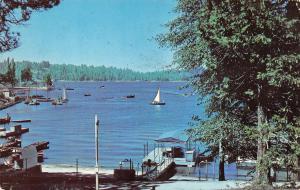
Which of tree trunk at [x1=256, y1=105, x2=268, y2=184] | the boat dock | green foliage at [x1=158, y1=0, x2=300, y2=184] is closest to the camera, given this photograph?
green foliage at [x1=158, y1=0, x2=300, y2=184]

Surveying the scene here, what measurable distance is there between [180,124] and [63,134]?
22.0 m

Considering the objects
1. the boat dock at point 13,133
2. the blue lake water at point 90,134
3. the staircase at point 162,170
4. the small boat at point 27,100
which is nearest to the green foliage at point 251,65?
the staircase at point 162,170

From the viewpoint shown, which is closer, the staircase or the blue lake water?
the staircase

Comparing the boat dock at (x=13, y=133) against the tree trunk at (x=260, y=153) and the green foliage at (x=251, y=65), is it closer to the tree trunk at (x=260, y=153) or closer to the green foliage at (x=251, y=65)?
the green foliage at (x=251, y=65)

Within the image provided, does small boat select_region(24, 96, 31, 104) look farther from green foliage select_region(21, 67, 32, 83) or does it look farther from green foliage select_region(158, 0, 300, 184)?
green foliage select_region(158, 0, 300, 184)

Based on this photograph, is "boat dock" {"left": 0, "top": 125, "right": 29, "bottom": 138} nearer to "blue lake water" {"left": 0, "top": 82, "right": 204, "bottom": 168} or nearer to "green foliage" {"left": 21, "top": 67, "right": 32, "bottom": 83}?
"blue lake water" {"left": 0, "top": 82, "right": 204, "bottom": 168}

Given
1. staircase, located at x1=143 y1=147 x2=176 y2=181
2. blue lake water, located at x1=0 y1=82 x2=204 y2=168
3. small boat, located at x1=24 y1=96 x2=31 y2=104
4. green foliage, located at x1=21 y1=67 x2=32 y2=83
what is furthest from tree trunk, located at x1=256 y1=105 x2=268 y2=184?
small boat, located at x1=24 y1=96 x2=31 y2=104

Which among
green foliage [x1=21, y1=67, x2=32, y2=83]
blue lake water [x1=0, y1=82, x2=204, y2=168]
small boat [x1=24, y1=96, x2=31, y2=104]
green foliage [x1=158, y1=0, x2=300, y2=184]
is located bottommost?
blue lake water [x1=0, y1=82, x2=204, y2=168]

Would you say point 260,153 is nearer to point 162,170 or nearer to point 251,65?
point 251,65

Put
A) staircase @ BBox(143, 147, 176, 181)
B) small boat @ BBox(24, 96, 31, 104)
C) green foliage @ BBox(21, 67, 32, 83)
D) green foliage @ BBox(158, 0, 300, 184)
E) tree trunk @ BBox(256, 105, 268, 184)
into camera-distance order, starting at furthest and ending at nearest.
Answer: small boat @ BBox(24, 96, 31, 104), green foliage @ BBox(21, 67, 32, 83), staircase @ BBox(143, 147, 176, 181), tree trunk @ BBox(256, 105, 268, 184), green foliage @ BBox(158, 0, 300, 184)

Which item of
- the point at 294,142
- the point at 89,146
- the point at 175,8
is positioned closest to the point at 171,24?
the point at 175,8

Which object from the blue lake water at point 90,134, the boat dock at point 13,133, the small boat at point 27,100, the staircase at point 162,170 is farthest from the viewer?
the small boat at point 27,100

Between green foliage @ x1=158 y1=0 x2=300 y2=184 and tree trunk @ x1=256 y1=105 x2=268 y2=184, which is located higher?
green foliage @ x1=158 y1=0 x2=300 y2=184

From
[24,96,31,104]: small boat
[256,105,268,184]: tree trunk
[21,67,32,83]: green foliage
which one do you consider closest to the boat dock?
[21,67,32,83]: green foliage
